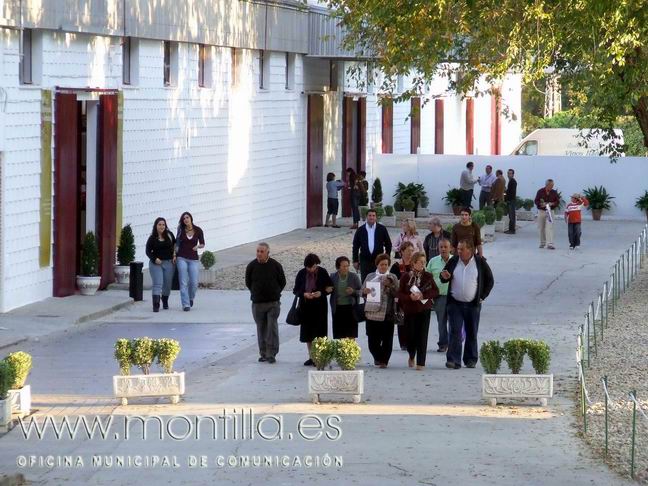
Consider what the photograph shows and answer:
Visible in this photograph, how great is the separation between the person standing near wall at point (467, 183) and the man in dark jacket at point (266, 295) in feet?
79.1

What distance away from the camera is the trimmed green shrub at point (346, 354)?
1509 centimetres

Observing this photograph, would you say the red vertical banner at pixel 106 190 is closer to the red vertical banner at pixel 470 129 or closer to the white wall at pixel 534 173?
the white wall at pixel 534 173

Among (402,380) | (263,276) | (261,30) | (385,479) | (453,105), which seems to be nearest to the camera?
(385,479)

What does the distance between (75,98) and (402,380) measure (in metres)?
10.0

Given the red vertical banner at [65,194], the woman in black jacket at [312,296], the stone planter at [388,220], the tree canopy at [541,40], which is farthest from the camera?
the stone planter at [388,220]

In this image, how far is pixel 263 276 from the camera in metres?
17.9

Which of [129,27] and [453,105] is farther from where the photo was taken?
[453,105]

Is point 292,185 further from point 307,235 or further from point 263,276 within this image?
point 263,276

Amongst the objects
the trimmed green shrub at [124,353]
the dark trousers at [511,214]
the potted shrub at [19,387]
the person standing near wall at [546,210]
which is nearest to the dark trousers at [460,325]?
the trimmed green shrub at [124,353]

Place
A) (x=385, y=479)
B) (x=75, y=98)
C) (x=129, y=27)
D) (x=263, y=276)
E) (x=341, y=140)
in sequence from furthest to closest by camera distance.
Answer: (x=341, y=140)
(x=129, y=27)
(x=75, y=98)
(x=263, y=276)
(x=385, y=479)

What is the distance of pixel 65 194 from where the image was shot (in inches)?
949

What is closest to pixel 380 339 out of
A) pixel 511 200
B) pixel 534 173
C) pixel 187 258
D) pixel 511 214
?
pixel 187 258

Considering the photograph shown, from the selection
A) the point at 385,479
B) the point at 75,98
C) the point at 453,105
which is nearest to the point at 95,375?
the point at 385,479

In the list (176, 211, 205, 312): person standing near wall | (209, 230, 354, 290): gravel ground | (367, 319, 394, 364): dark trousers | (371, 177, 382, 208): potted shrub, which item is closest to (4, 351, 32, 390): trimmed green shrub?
(367, 319, 394, 364): dark trousers
